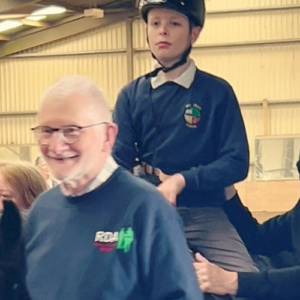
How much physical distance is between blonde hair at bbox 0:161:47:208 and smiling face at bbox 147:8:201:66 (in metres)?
0.64

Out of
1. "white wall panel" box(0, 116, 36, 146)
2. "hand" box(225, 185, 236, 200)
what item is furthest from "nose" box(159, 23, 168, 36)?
"white wall panel" box(0, 116, 36, 146)

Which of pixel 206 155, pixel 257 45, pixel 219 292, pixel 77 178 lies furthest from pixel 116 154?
pixel 257 45

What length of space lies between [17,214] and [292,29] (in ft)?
37.9

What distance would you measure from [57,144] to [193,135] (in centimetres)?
82

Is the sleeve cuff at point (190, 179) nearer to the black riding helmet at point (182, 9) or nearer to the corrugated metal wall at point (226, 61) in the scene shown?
the black riding helmet at point (182, 9)

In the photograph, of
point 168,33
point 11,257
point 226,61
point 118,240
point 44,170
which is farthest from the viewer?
point 226,61

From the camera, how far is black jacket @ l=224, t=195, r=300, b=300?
7.88ft

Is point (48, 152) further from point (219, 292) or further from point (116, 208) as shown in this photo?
point (219, 292)

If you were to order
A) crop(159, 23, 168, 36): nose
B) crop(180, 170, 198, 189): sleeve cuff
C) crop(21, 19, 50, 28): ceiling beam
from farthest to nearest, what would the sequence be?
1. crop(21, 19, 50, 28): ceiling beam
2. crop(159, 23, 168, 36): nose
3. crop(180, 170, 198, 189): sleeve cuff

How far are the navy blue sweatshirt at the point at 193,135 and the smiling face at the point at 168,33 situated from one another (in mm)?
105

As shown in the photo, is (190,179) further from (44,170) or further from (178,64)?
(44,170)

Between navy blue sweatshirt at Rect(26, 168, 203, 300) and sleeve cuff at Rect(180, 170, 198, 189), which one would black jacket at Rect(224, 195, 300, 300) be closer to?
sleeve cuff at Rect(180, 170, 198, 189)

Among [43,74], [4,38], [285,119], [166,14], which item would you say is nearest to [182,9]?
[166,14]

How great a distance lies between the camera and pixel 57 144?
5.84 feet
